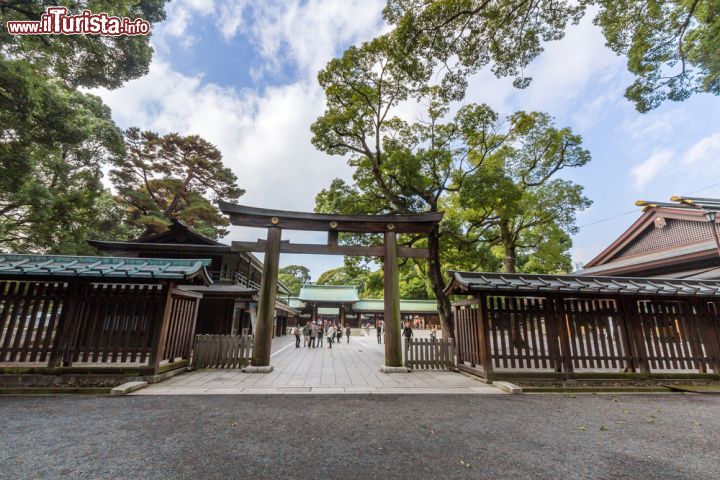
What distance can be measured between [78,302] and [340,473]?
7628mm

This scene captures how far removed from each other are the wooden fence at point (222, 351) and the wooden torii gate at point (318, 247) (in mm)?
684

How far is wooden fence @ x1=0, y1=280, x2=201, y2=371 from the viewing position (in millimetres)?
6547

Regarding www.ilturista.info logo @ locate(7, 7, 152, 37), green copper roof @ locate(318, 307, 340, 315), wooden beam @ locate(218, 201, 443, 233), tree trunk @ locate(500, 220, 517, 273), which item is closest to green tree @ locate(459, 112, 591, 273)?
tree trunk @ locate(500, 220, 517, 273)

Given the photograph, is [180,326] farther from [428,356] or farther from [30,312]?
[428,356]

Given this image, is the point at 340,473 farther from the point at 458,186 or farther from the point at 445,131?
the point at 445,131

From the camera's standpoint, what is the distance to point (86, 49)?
14.2 m

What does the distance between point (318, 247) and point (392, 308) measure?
319 centimetres

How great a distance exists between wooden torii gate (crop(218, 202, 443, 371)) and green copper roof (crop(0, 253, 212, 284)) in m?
1.95

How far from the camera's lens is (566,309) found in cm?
770

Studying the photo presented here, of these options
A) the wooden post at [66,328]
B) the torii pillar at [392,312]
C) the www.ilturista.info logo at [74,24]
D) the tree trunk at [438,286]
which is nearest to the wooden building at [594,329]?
the torii pillar at [392,312]

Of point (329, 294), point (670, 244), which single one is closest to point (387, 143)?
point (670, 244)

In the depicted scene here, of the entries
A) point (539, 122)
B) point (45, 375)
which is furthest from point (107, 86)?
point (539, 122)

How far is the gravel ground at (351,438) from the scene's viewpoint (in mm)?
3117

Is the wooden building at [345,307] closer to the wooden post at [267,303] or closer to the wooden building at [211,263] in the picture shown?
the wooden building at [211,263]
